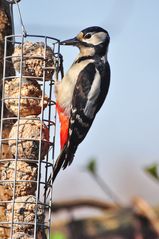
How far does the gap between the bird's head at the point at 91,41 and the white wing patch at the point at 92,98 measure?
0.90ft

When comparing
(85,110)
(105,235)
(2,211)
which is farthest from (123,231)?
(2,211)

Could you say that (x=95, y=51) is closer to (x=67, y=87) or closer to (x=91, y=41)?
(x=91, y=41)

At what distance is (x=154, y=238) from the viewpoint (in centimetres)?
596

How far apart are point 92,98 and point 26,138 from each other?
0.75 meters

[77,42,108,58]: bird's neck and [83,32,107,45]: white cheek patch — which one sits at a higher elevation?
[83,32,107,45]: white cheek patch

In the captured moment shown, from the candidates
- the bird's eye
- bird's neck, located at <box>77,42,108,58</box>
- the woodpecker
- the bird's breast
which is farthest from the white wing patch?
the bird's eye

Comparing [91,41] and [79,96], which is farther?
[91,41]

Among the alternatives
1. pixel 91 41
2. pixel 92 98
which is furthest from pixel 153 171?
pixel 91 41

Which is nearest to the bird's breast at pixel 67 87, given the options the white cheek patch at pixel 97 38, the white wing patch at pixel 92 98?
the white wing patch at pixel 92 98

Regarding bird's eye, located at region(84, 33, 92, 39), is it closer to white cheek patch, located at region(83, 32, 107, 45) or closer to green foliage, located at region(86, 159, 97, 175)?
white cheek patch, located at region(83, 32, 107, 45)

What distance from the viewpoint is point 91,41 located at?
17.9 feet

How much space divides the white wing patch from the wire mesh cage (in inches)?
15.6

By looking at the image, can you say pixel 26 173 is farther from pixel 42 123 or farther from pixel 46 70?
pixel 46 70

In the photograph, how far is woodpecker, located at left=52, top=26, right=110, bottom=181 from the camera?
16.5ft
